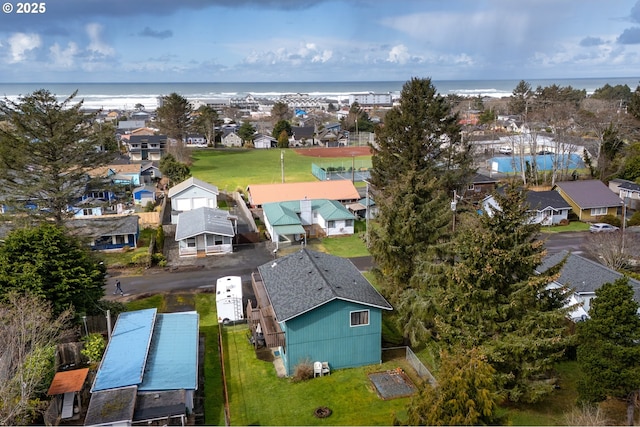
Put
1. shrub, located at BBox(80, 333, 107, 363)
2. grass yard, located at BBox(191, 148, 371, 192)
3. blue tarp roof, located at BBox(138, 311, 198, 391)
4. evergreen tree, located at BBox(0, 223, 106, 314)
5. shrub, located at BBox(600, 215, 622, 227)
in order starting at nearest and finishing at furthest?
1. blue tarp roof, located at BBox(138, 311, 198, 391)
2. evergreen tree, located at BBox(0, 223, 106, 314)
3. shrub, located at BBox(80, 333, 107, 363)
4. shrub, located at BBox(600, 215, 622, 227)
5. grass yard, located at BBox(191, 148, 371, 192)

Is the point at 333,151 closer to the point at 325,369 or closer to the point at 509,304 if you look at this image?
the point at 325,369

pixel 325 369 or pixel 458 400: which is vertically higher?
pixel 458 400

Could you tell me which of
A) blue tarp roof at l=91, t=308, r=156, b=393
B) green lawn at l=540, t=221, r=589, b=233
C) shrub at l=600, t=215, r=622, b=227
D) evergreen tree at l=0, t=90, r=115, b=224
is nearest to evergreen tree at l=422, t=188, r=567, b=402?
blue tarp roof at l=91, t=308, r=156, b=393

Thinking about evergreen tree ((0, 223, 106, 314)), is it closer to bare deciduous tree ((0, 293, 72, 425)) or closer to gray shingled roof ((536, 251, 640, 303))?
bare deciduous tree ((0, 293, 72, 425))

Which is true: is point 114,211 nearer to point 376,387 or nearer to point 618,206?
point 376,387

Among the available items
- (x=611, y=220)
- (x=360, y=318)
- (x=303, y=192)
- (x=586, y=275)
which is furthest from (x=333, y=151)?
(x=360, y=318)

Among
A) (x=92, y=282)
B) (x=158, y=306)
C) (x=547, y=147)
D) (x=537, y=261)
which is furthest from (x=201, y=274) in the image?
(x=547, y=147)

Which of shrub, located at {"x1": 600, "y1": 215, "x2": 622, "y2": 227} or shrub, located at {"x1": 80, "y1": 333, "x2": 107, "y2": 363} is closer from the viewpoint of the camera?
shrub, located at {"x1": 80, "y1": 333, "x2": 107, "y2": 363}
